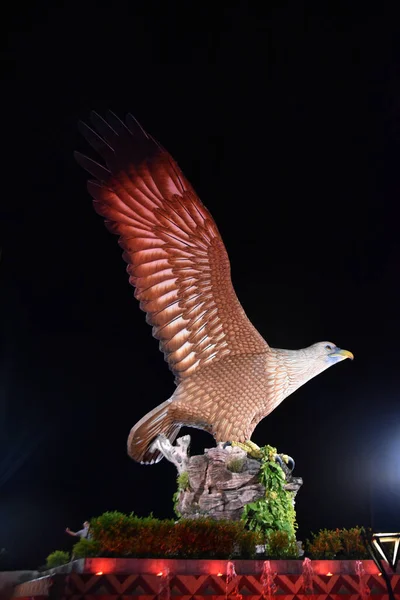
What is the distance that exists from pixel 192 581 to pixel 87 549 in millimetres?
1008

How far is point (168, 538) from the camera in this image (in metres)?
5.67

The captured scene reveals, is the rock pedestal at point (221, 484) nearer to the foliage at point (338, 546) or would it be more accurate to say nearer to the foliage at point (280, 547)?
the foliage at point (280, 547)

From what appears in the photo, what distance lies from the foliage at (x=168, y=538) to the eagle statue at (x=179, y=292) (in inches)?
80.3

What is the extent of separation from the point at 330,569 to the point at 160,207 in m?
5.03

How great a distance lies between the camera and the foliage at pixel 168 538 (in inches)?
215

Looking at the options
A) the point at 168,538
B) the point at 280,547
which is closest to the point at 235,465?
the point at 280,547

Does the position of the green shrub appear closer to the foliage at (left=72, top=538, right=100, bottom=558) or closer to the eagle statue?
the eagle statue

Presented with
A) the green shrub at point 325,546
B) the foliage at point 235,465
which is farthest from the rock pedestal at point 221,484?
the green shrub at point 325,546

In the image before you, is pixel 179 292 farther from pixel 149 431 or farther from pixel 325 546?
pixel 325 546

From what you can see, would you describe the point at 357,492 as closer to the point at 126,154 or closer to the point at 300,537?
the point at 300,537

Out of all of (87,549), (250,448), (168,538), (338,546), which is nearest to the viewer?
(87,549)

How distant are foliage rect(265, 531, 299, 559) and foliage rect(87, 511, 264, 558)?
206 millimetres

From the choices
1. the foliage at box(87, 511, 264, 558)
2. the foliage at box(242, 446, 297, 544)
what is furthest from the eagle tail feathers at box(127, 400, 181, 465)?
the foliage at box(87, 511, 264, 558)

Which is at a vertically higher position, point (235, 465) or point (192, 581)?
point (235, 465)
